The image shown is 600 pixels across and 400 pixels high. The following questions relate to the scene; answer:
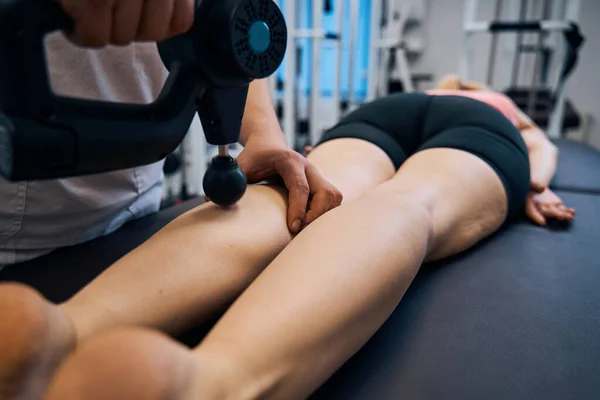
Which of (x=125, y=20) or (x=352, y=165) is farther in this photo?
(x=352, y=165)

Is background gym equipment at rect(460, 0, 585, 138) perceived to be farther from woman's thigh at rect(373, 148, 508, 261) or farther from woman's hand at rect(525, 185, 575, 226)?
woman's thigh at rect(373, 148, 508, 261)

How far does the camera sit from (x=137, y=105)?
0.44 metres

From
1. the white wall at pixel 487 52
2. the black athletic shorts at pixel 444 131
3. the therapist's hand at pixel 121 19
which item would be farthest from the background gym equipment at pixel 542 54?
the therapist's hand at pixel 121 19

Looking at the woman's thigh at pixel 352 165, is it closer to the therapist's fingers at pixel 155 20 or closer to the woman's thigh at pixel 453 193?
the woman's thigh at pixel 453 193

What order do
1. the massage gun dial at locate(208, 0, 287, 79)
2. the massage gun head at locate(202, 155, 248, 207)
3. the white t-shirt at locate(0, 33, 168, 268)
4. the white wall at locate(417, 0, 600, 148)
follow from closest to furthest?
the massage gun dial at locate(208, 0, 287, 79) < the massage gun head at locate(202, 155, 248, 207) < the white t-shirt at locate(0, 33, 168, 268) < the white wall at locate(417, 0, 600, 148)

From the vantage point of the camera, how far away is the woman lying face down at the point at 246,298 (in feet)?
1.00

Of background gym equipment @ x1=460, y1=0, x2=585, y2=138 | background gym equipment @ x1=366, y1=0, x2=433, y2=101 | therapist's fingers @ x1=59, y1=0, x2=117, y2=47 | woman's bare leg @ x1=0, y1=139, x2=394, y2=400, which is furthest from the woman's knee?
background gym equipment @ x1=366, y1=0, x2=433, y2=101

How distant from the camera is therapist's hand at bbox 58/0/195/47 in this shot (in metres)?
0.34

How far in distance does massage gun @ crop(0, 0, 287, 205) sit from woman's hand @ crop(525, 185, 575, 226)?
2.06 ft

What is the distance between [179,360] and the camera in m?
0.31

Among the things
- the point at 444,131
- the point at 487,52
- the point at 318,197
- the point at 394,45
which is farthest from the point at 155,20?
the point at 487,52

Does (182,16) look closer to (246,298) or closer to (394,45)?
(246,298)

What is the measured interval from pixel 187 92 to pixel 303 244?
185 mm

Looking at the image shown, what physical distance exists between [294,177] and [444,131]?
464 millimetres
